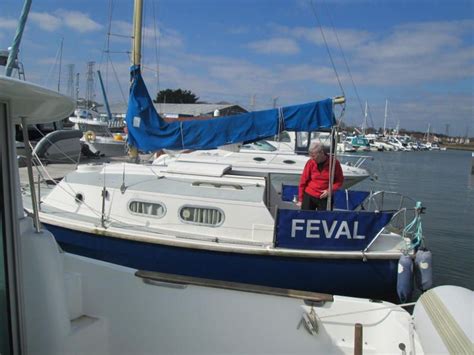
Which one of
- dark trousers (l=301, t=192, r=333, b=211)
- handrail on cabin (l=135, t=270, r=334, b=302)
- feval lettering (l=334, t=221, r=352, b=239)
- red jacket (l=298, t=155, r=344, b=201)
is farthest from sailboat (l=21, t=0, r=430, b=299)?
handrail on cabin (l=135, t=270, r=334, b=302)

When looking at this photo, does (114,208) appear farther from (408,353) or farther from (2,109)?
(408,353)

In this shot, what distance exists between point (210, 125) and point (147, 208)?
1.81 m

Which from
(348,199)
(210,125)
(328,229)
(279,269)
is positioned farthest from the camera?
(348,199)

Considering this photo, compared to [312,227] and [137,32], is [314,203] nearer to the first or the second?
[312,227]

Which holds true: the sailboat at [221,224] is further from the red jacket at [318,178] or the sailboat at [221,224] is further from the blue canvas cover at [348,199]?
the blue canvas cover at [348,199]

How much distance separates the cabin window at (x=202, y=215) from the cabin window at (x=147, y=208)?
13.0 inches

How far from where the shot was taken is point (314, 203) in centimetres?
644

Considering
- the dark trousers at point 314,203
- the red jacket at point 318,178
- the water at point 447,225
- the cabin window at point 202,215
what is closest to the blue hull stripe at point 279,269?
the cabin window at point 202,215

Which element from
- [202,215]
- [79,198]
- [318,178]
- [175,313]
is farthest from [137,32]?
[175,313]

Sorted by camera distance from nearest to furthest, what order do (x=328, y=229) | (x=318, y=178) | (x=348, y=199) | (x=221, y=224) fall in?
(x=328, y=229), (x=221, y=224), (x=318, y=178), (x=348, y=199)

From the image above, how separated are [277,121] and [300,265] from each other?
95.9 inches

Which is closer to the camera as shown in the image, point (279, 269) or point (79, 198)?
point (279, 269)

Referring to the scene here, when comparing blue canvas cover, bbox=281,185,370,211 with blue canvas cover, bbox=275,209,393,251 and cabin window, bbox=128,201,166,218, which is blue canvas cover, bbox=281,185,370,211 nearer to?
blue canvas cover, bbox=275,209,393,251

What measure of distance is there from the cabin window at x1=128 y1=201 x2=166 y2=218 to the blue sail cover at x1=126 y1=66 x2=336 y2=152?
1.28 m
